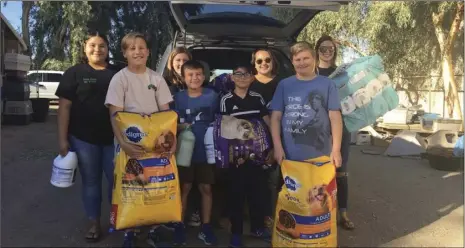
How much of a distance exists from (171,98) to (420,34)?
14.1 m

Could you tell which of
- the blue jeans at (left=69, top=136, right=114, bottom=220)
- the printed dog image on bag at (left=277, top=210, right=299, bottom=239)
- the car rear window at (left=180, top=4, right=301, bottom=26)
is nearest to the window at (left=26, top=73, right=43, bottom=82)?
the car rear window at (left=180, top=4, right=301, bottom=26)

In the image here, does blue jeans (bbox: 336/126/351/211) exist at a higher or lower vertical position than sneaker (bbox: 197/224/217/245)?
higher

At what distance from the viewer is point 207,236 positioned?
12.6 feet

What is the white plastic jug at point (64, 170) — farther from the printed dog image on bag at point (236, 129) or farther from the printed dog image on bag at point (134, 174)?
the printed dog image on bag at point (236, 129)

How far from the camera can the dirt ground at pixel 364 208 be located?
404 cm

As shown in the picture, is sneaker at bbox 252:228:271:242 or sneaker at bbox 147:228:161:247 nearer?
sneaker at bbox 147:228:161:247

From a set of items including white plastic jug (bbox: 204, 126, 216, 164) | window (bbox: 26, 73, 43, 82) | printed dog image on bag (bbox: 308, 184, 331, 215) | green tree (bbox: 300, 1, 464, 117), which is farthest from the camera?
window (bbox: 26, 73, 43, 82)

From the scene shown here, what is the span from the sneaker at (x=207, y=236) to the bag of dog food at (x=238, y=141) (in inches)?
26.9

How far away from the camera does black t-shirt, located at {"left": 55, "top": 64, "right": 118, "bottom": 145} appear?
3.59 metres

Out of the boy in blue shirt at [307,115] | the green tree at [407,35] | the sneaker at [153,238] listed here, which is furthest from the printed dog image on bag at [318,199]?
the green tree at [407,35]

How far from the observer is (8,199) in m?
5.24

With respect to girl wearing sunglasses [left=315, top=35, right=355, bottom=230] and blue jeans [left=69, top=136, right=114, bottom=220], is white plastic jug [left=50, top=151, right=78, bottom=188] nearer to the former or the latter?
blue jeans [left=69, top=136, right=114, bottom=220]

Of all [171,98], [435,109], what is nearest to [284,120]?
[171,98]

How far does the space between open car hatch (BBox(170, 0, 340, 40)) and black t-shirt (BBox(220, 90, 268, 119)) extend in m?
1.55
